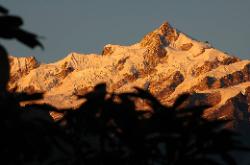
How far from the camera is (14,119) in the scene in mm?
32531

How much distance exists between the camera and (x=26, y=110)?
36.4 meters

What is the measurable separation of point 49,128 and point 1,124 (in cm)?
276

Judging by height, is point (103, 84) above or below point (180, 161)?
above

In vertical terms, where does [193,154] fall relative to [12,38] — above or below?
below

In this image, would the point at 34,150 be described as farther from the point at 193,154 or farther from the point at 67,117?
the point at 193,154

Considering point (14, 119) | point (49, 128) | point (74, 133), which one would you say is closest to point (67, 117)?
point (74, 133)

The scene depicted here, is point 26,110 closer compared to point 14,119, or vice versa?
point 14,119

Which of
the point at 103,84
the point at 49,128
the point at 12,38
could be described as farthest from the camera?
the point at 103,84

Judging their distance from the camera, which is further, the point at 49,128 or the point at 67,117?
the point at 67,117

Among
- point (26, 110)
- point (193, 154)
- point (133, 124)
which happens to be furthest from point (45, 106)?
point (193, 154)

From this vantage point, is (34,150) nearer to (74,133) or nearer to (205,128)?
(74,133)

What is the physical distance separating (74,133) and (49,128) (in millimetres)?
4145

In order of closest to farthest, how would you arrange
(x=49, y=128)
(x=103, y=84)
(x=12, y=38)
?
(x=12, y=38), (x=49, y=128), (x=103, y=84)

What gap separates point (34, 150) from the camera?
108 feet
